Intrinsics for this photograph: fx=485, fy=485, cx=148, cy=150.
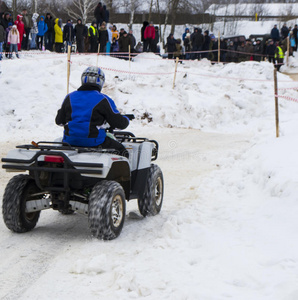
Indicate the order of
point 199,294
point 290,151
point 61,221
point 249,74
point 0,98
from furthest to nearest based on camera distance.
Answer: point 249,74 → point 0,98 → point 290,151 → point 61,221 → point 199,294

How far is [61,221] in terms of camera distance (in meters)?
6.14

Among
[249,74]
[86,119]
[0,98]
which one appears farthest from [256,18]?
[86,119]

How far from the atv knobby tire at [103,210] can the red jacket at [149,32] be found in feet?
68.8

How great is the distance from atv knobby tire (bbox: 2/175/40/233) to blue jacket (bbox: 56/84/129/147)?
684 millimetres

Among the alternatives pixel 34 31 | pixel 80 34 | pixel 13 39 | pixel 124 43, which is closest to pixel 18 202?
pixel 13 39

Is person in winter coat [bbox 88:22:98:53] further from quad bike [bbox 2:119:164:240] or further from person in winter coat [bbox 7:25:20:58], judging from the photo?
quad bike [bbox 2:119:164:240]

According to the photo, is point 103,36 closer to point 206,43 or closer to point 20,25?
point 20,25

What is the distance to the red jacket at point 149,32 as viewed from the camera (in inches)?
985

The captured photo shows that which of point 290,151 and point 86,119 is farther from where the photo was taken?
point 290,151

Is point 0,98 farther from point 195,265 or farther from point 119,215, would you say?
point 195,265

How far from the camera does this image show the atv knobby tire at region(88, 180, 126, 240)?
15.9 ft

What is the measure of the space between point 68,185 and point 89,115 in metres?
0.82

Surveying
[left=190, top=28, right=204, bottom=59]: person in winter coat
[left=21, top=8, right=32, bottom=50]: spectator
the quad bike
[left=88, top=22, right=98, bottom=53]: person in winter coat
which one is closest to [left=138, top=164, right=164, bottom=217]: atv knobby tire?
the quad bike

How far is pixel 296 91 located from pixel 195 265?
19523 mm
